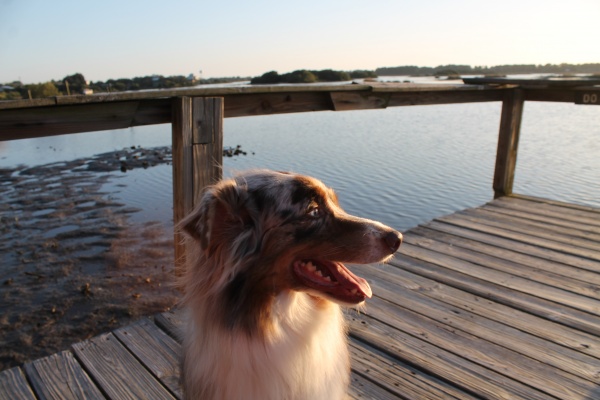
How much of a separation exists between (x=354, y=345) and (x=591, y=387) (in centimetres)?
140

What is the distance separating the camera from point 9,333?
17.9ft

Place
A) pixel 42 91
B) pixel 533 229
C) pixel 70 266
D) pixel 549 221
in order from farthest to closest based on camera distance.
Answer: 1. pixel 42 91
2. pixel 70 266
3. pixel 549 221
4. pixel 533 229

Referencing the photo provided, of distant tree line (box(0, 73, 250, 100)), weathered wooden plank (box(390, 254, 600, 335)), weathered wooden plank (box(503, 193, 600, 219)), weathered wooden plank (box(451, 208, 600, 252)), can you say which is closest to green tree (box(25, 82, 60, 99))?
distant tree line (box(0, 73, 250, 100))

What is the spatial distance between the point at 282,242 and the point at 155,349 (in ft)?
5.06

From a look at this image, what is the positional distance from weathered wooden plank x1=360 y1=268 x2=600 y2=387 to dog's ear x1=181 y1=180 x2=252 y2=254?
2.01 m

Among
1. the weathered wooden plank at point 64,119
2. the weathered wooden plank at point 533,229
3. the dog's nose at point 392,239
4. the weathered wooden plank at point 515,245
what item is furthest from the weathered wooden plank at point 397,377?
the weathered wooden plank at point 533,229

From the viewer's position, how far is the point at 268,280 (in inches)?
86.1

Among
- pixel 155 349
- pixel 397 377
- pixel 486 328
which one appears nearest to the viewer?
pixel 397 377

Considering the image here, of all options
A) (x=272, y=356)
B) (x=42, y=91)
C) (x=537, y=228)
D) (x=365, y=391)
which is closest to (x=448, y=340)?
(x=365, y=391)

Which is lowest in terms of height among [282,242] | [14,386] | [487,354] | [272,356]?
[14,386]

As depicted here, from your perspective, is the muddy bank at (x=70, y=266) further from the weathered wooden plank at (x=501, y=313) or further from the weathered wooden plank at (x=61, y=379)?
the weathered wooden plank at (x=501, y=313)

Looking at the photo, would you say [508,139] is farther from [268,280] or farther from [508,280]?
[268,280]

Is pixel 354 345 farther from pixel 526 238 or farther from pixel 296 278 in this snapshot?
pixel 526 238

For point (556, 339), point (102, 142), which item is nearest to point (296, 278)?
point (556, 339)
